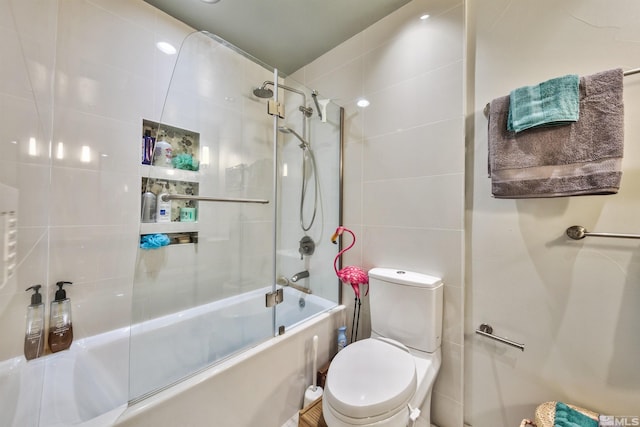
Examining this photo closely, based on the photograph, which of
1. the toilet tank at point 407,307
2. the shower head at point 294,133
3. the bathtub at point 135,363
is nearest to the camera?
Answer: the bathtub at point 135,363

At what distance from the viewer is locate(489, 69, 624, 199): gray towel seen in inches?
31.6

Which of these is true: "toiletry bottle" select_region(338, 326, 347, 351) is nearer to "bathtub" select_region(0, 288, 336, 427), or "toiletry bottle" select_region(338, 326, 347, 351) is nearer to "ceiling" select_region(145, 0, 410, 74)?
"bathtub" select_region(0, 288, 336, 427)

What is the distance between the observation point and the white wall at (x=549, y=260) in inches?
33.6

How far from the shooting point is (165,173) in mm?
1414

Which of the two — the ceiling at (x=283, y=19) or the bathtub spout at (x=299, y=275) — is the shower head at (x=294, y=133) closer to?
the ceiling at (x=283, y=19)

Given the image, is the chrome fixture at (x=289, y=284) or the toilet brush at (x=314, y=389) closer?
the toilet brush at (x=314, y=389)

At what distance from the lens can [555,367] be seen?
970 millimetres

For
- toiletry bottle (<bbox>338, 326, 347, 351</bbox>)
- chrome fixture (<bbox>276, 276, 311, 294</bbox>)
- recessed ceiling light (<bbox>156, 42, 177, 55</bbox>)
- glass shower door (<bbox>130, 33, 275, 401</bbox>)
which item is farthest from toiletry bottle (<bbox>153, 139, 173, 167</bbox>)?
toiletry bottle (<bbox>338, 326, 347, 351</bbox>)

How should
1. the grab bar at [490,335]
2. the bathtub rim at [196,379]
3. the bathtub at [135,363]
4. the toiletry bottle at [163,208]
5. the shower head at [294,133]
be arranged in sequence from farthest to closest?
the shower head at [294,133], the toiletry bottle at [163,208], the grab bar at [490,335], the bathtub at [135,363], the bathtub rim at [196,379]

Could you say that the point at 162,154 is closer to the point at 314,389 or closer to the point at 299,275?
the point at 299,275

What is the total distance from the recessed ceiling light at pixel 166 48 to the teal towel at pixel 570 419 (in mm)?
2703
